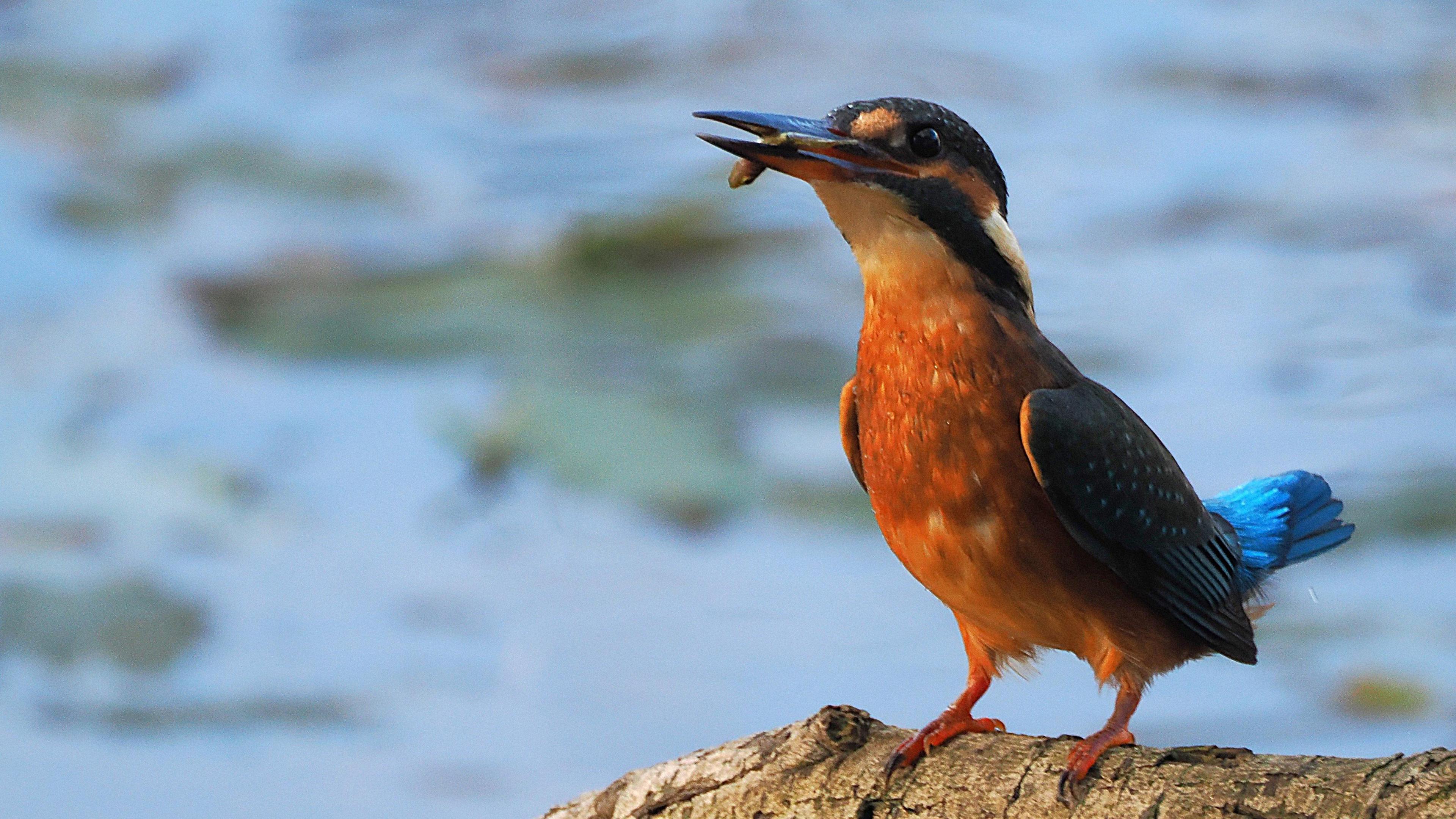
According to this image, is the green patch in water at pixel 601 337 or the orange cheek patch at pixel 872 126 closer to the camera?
the orange cheek patch at pixel 872 126

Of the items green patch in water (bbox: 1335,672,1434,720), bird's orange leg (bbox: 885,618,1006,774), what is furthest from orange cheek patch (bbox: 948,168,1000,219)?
green patch in water (bbox: 1335,672,1434,720)

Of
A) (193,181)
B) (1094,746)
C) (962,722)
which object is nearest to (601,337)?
(193,181)

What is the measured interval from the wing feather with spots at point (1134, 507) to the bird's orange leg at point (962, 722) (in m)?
0.18

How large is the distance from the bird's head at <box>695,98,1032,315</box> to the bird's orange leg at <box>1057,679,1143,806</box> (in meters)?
0.36

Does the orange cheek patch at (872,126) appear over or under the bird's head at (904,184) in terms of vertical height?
over

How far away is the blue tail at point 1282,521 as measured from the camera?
5.04 ft

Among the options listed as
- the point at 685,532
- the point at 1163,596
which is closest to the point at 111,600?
the point at 685,532

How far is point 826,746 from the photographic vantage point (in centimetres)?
135

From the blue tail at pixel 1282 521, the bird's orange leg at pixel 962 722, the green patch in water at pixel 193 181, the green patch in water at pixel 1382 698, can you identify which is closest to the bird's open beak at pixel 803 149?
the bird's orange leg at pixel 962 722

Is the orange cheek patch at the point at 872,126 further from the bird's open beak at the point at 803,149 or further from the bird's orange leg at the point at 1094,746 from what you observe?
the bird's orange leg at the point at 1094,746

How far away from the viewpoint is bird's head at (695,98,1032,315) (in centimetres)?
121

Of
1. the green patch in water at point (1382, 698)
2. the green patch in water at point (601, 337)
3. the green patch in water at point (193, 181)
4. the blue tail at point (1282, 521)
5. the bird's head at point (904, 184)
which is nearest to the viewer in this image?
the bird's head at point (904, 184)

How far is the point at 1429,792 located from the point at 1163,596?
304 millimetres

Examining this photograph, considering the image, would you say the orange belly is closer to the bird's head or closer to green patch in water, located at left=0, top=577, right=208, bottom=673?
the bird's head
